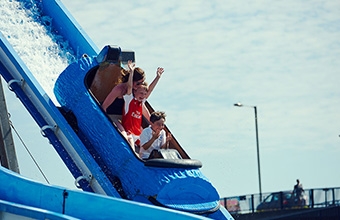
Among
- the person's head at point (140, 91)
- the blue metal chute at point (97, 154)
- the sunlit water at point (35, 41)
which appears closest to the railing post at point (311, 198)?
the sunlit water at point (35, 41)

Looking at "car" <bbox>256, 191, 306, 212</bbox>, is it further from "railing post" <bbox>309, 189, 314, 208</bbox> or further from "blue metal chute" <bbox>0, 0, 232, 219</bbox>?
"blue metal chute" <bbox>0, 0, 232, 219</bbox>

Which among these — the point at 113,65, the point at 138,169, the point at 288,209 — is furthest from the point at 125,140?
the point at 288,209

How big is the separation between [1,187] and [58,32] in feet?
18.2

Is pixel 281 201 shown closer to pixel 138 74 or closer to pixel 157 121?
pixel 138 74

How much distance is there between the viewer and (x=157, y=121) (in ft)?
26.8

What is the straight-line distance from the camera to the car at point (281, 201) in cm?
1914

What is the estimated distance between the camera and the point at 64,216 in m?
4.79

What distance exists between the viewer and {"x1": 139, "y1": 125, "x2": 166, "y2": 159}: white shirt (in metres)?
8.09

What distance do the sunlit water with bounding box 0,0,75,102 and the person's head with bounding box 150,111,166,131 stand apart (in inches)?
71.1

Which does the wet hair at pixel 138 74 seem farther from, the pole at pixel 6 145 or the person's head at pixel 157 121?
the pole at pixel 6 145

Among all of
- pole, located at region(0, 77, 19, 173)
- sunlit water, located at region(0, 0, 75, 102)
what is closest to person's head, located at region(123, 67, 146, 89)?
sunlit water, located at region(0, 0, 75, 102)

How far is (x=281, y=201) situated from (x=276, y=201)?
0.15m

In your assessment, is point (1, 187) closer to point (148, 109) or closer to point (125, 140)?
point (125, 140)

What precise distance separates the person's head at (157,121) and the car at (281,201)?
1149 cm
